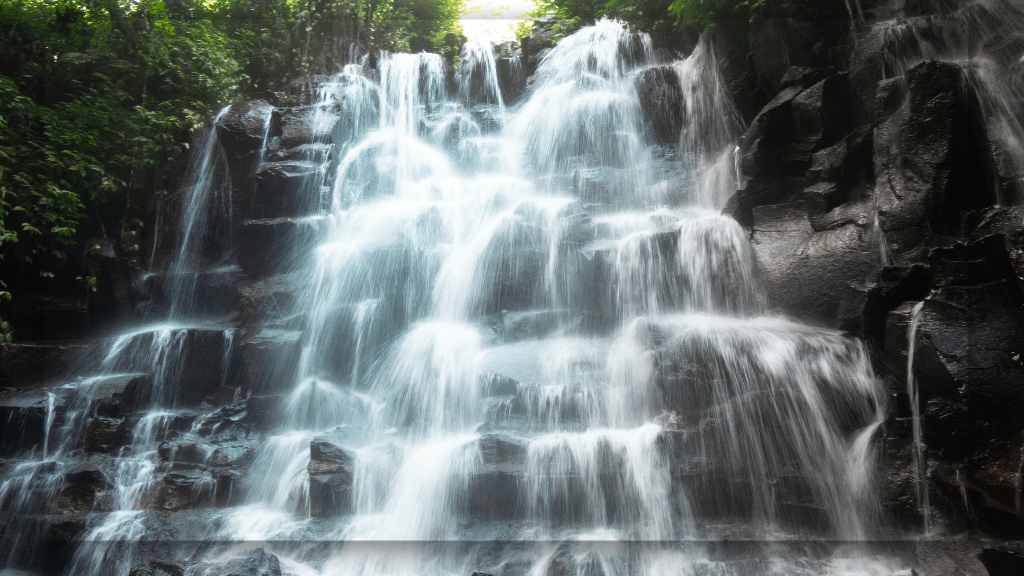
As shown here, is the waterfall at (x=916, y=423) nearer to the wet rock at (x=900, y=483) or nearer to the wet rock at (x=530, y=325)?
the wet rock at (x=900, y=483)

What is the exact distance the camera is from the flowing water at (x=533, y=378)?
4.05 m

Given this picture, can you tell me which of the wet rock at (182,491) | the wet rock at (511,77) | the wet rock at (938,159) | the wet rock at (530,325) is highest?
the wet rock at (511,77)

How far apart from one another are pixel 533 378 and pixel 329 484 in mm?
2193

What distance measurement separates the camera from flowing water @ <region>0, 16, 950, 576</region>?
4047 millimetres

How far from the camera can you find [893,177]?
5.12 m

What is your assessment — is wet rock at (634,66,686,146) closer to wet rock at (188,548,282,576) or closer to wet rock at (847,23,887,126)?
wet rock at (847,23,887,126)

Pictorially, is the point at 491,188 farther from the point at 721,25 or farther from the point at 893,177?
the point at 893,177

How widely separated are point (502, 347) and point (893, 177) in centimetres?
439

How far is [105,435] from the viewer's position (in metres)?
5.72

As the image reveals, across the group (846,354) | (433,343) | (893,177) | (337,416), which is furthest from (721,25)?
(337,416)

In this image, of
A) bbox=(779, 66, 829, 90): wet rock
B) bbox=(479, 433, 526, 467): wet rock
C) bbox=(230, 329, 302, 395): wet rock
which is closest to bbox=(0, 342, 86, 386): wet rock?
bbox=(230, 329, 302, 395): wet rock

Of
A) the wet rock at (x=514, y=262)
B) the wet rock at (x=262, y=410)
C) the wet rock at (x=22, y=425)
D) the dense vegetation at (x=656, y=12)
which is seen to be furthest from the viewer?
the dense vegetation at (x=656, y=12)

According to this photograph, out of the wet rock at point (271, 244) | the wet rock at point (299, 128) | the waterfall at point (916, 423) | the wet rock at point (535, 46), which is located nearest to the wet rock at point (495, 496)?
the waterfall at point (916, 423)

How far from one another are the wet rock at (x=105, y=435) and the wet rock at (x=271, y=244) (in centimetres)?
294
